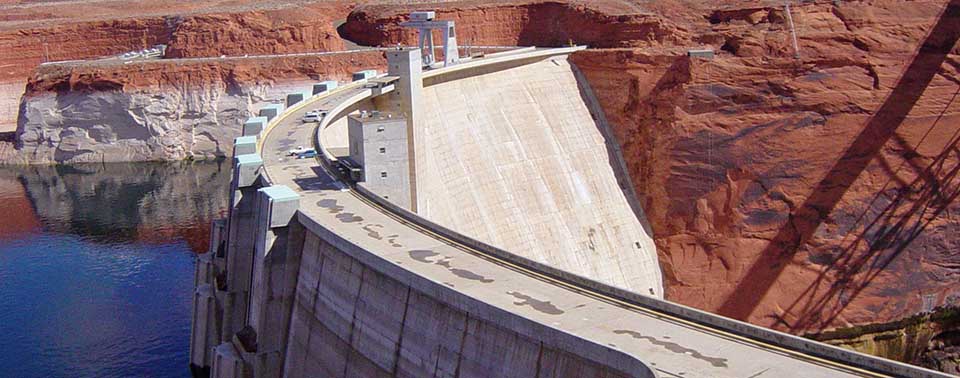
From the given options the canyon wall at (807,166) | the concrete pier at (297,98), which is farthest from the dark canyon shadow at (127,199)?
the canyon wall at (807,166)

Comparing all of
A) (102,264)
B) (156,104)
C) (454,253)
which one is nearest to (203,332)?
(454,253)

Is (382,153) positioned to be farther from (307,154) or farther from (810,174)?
(810,174)

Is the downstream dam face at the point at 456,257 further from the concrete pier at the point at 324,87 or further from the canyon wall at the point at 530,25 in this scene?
the canyon wall at the point at 530,25

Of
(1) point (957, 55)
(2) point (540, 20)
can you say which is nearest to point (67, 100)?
(2) point (540, 20)

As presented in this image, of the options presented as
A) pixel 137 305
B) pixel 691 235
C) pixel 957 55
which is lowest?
pixel 137 305

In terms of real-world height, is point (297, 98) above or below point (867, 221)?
above

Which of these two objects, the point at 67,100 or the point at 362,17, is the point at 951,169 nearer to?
the point at 362,17
